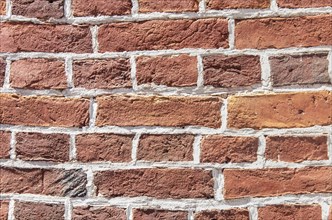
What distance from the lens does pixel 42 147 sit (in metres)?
1.04

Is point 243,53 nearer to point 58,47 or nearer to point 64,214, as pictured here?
point 58,47

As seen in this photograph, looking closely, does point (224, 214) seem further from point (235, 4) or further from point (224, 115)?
point (235, 4)

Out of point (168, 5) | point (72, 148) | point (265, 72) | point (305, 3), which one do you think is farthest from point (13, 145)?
point (305, 3)

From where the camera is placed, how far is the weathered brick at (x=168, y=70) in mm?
1016

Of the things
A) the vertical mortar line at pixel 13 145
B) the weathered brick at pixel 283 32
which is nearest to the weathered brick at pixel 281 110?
the weathered brick at pixel 283 32

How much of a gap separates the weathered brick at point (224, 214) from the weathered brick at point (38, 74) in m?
0.39

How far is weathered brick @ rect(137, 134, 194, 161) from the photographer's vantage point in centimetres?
102

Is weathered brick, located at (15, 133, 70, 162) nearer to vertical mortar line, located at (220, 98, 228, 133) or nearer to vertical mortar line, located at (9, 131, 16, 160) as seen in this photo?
vertical mortar line, located at (9, 131, 16, 160)

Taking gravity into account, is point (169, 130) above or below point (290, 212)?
above

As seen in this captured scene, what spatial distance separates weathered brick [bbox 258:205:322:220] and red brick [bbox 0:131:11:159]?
1.77 feet

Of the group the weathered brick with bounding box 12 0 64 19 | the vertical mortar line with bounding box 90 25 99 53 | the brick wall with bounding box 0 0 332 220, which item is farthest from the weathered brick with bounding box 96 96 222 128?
the weathered brick with bounding box 12 0 64 19

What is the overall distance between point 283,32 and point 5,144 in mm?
622

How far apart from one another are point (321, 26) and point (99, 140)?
506mm

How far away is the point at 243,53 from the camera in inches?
39.8
